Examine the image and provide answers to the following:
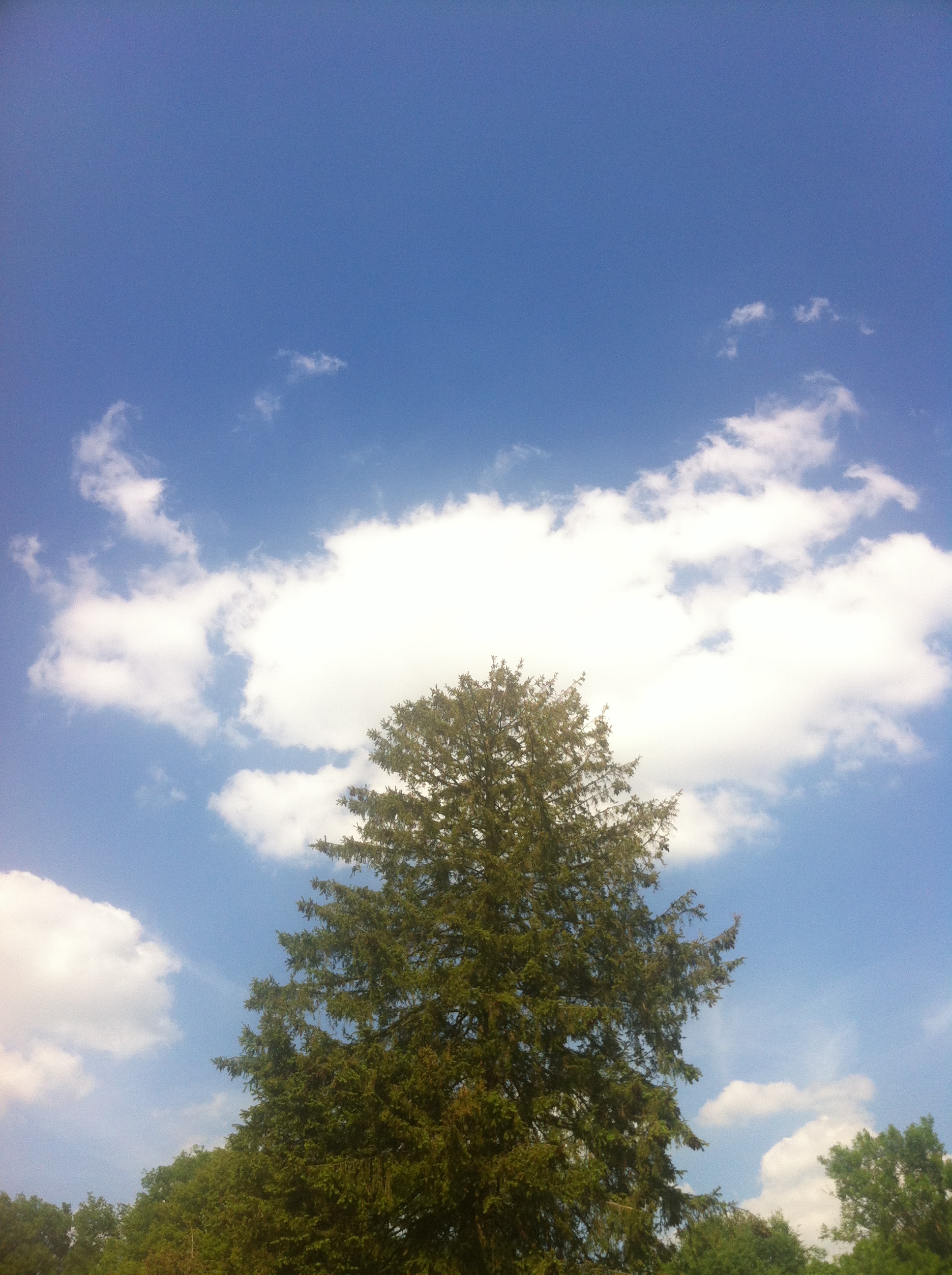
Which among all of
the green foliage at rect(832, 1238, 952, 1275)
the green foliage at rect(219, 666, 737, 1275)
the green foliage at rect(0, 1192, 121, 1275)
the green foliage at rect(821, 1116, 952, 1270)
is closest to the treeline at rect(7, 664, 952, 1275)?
the green foliage at rect(219, 666, 737, 1275)

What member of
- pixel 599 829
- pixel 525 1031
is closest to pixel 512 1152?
pixel 525 1031

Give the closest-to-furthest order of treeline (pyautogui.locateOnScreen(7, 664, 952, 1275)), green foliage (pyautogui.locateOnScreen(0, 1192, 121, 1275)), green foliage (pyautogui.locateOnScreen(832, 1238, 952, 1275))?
1. treeline (pyautogui.locateOnScreen(7, 664, 952, 1275))
2. green foliage (pyautogui.locateOnScreen(832, 1238, 952, 1275))
3. green foliage (pyautogui.locateOnScreen(0, 1192, 121, 1275))

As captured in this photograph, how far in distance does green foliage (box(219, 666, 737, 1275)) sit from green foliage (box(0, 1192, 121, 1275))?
70.6 metres

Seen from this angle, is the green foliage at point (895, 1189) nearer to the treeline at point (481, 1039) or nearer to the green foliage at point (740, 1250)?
the green foliage at point (740, 1250)

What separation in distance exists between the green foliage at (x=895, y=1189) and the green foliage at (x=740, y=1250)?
4284 millimetres

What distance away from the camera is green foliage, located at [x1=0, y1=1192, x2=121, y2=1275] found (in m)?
64.5

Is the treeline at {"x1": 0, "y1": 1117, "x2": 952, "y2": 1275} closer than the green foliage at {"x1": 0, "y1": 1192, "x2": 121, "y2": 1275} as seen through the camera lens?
Yes

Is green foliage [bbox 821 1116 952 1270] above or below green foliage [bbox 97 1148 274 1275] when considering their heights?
below

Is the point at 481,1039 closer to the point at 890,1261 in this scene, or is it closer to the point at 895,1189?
the point at 890,1261

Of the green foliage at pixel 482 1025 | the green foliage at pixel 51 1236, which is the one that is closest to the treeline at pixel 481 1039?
the green foliage at pixel 482 1025

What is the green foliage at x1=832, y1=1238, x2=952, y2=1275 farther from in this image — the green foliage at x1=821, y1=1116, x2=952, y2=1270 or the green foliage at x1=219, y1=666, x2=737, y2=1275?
the green foliage at x1=219, y1=666, x2=737, y2=1275

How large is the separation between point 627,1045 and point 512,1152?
4.14 m

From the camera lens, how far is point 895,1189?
46.3 metres

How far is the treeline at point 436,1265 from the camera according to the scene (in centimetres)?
1082
